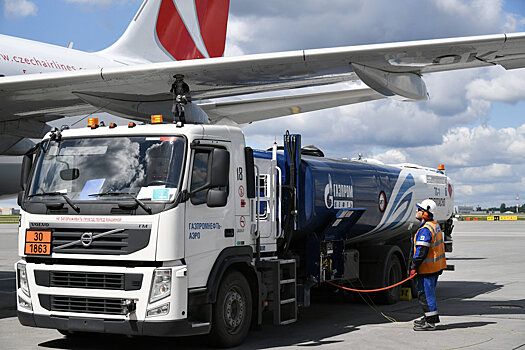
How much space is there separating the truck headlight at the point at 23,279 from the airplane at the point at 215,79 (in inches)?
113

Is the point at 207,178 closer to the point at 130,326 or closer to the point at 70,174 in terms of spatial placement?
the point at 70,174

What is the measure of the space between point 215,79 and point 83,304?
5220 millimetres

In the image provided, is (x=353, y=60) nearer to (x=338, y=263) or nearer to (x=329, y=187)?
(x=329, y=187)

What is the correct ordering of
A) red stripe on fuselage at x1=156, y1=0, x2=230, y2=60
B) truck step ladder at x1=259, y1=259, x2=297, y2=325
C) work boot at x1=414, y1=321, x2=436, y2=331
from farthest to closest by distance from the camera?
red stripe on fuselage at x1=156, y1=0, x2=230, y2=60
work boot at x1=414, y1=321, x2=436, y2=331
truck step ladder at x1=259, y1=259, x2=297, y2=325

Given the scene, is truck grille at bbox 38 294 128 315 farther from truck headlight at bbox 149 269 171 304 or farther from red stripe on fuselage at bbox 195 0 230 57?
red stripe on fuselage at bbox 195 0 230 57

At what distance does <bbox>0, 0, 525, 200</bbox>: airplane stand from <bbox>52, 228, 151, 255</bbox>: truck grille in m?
2.41

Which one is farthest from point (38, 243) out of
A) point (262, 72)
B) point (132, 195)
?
point (262, 72)

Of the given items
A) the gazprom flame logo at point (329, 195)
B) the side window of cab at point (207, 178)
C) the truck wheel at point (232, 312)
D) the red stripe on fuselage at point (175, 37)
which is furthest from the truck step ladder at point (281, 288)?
the red stripe on fuselage at point (175, 37)

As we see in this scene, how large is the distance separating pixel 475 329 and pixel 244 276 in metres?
3.59

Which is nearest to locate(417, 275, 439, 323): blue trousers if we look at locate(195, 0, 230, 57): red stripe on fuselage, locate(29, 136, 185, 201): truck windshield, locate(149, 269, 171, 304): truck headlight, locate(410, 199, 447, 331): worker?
locate(410, 199, 447, 331): worker

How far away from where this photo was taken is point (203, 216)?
8.02 meters

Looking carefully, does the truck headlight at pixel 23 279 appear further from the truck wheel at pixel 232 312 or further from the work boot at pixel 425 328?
the work boot at pixel 425 328

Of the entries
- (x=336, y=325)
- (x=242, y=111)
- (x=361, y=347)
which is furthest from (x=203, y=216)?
(x=242, y=111)

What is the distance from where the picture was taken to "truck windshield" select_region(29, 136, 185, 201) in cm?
780
